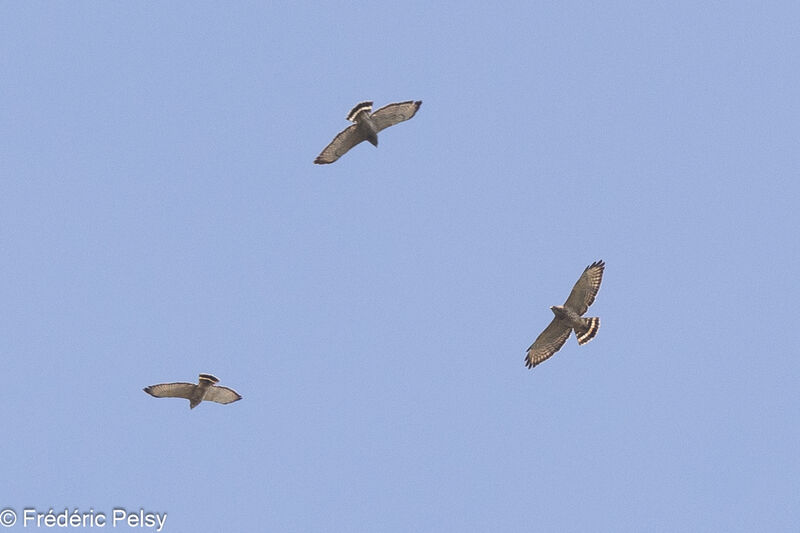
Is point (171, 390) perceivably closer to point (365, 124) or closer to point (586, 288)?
point (365, 124)

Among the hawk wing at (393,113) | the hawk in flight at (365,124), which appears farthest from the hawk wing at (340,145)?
the hawk wing at (393,113)

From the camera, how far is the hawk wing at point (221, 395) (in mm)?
27672

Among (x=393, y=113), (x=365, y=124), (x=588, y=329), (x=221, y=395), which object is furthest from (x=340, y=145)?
(x=588, y=329)

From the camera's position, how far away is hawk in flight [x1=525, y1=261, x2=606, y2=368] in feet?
90.9

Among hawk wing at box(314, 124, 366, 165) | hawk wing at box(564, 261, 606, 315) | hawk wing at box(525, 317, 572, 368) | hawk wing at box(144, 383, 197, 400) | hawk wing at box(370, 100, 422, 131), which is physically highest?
hawk wing at box(370, 100, 422, 131)

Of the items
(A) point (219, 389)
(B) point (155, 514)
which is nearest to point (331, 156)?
(A) point (219, 389)

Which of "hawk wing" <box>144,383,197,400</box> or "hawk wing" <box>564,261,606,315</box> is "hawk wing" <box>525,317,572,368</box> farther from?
"hawk wing" <box>144,383,197,400</box>

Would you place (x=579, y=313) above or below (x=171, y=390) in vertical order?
above

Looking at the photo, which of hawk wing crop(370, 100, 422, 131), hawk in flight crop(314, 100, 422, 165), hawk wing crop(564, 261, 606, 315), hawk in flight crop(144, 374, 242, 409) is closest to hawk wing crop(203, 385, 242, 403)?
hawk in flight crop(144, 374, 242, 409)

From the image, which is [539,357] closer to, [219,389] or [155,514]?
[219,389]

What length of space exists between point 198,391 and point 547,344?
1018 cm

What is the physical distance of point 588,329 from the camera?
28.0 metres

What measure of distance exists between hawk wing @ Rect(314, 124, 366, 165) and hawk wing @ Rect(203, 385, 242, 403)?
22.9 feet

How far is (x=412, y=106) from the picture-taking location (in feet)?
89.6
